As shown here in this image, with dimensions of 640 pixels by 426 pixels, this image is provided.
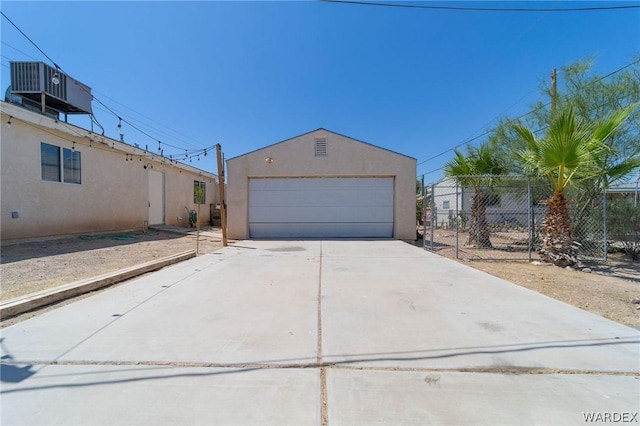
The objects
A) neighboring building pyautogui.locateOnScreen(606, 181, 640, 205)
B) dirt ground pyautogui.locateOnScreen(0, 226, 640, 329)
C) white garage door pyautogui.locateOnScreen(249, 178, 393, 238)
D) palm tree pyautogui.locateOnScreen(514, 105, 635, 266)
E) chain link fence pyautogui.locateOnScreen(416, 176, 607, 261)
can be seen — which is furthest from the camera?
white garage door pyautogui.locateOnScreen(249, 178, 393, 238)

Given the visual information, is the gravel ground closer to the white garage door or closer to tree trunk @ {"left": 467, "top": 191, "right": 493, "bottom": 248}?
the white garage door

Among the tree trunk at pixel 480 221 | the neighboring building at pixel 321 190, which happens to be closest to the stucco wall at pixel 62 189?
the neighboring building at pixel 321 190

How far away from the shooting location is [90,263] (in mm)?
6625

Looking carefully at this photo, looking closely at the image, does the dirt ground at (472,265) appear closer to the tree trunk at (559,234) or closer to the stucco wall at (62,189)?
the tree trunk at (559,234)

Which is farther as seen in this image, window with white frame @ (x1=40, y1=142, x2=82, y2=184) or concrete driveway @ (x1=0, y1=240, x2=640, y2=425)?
window with white frame @ (x1=40, y1=142, x2=82, y2=184)

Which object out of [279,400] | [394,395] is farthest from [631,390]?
[279,400]

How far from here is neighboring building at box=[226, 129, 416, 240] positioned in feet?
38.6

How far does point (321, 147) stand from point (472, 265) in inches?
282

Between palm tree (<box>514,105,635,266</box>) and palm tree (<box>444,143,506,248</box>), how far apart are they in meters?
2.77

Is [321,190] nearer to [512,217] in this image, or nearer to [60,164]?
[60,164]

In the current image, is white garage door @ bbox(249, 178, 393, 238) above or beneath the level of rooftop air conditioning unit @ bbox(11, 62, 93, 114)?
beneath

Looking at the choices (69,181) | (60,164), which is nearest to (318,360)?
(60,164)

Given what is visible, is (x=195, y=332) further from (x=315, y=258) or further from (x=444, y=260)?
(x=444, y=260)

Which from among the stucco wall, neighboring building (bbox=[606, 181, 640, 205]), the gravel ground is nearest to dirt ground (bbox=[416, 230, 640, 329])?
neighboring building (bbox=[606, 181, 640, 205])
